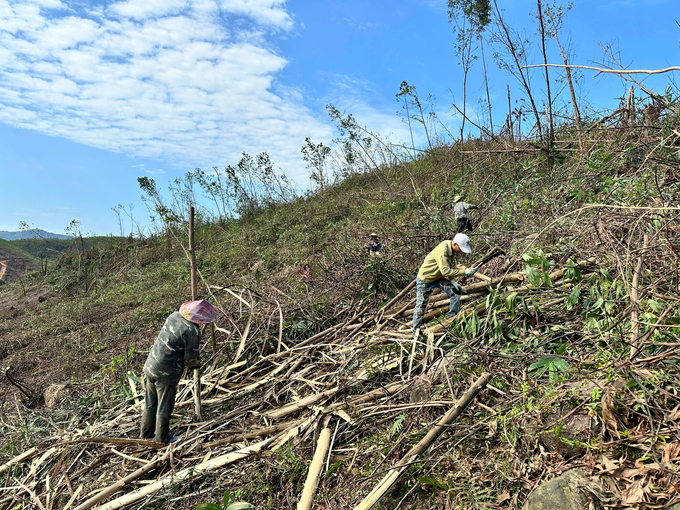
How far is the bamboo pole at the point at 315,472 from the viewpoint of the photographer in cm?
248

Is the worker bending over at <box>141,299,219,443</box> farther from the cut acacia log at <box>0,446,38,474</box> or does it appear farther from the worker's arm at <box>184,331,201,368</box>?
the cut acacia log at <box>0,446,38,474</box>

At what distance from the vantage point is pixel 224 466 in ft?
10.4

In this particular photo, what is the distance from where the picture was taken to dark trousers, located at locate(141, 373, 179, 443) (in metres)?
3.66

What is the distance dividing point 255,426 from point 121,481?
3.81ft

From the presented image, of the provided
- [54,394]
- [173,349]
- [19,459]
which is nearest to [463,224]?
[173,349]

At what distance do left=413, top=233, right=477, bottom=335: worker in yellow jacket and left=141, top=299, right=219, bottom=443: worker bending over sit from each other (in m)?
2.12

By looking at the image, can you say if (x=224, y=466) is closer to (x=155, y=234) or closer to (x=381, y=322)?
(x=381, y=322)

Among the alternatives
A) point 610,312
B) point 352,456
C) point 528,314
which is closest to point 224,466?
point 352,456

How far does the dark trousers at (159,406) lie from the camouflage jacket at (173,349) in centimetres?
10

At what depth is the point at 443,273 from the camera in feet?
12.2

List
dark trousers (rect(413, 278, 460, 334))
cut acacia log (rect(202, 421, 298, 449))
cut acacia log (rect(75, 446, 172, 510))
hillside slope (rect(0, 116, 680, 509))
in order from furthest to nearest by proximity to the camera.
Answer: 1. dark trousers (rect(413, 278, 460, 334))
2. cut acacia log (rect(202, 421, 298, 449))
3. cut acacia log (rect(75, 446, 172, 510))
4. hillside slope (rect(0, 116, 680, 509))

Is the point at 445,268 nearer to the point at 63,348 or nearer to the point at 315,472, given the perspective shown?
A: the point at 315,472

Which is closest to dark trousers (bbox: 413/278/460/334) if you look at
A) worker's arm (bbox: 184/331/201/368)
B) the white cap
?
the white cap

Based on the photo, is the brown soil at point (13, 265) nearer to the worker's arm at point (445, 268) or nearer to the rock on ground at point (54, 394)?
the rock on ground at point (54, 394)
